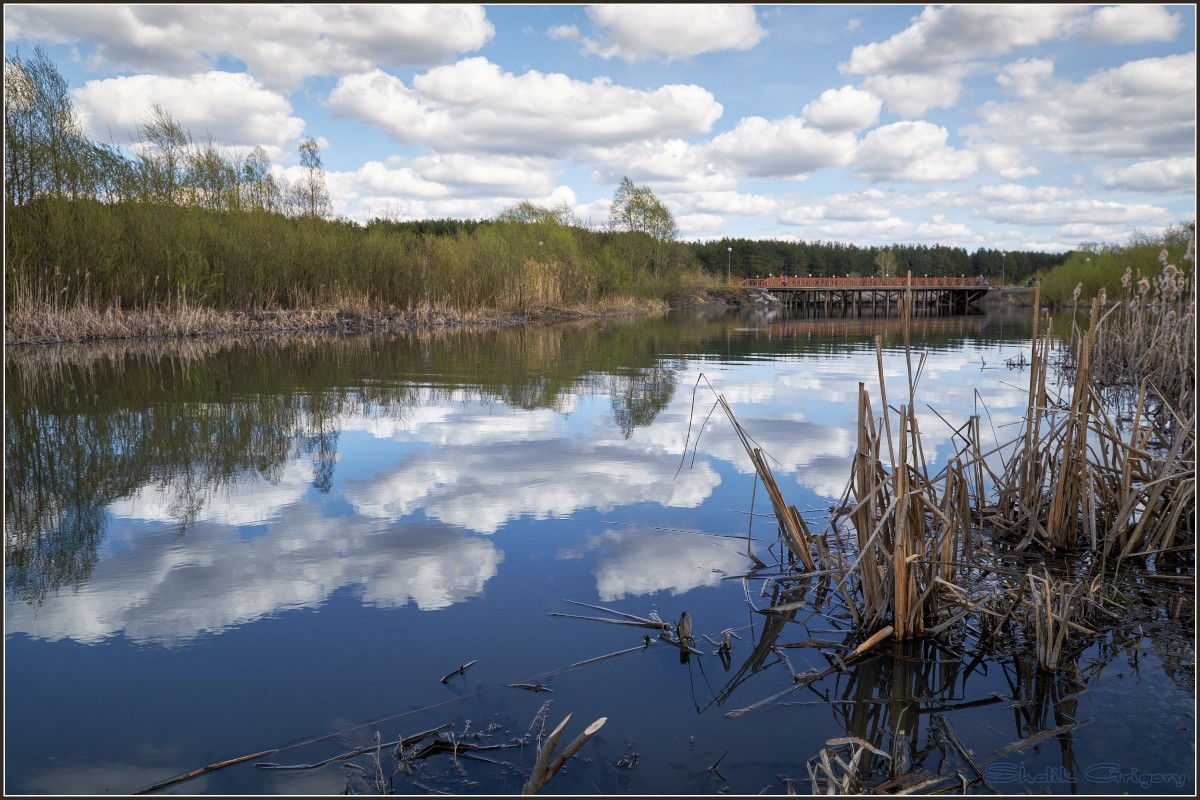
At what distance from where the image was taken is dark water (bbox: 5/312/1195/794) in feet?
9.12

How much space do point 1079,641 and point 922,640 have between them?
28.1 inches

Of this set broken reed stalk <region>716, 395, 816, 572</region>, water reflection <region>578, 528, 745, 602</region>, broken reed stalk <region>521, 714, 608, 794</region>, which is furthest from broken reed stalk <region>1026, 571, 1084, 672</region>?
broken reed stalk <region>521, 714, 608, 794</region>

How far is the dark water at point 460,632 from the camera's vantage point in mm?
2781

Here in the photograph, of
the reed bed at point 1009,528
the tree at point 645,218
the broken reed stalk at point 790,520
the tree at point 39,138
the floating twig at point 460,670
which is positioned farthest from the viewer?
the tree at point 645,218

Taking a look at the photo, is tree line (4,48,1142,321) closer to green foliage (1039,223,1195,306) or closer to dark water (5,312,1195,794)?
dark water (5,312,1195,794)

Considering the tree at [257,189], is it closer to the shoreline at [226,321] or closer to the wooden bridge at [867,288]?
the shoreline at [226,321]

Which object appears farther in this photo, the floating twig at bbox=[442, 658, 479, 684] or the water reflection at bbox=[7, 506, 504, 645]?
the water reflection at bbox=[7, 506, 504, 645]

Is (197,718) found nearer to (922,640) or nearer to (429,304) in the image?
(922,640)

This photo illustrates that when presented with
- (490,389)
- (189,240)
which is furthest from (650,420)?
(189,240)

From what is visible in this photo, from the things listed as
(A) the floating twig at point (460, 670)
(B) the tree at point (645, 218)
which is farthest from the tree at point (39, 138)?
(B) the tree at point (645, 218)

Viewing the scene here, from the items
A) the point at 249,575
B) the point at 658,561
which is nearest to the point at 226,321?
the point at 249,575

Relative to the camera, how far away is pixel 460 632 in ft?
12.3

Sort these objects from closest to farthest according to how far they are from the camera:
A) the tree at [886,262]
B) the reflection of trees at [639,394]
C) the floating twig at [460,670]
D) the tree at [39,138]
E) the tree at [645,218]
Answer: the floating twig at [460,670], the reflection of trees at [639,394], the tree at [39,138], the tree at [645,218], the tree at [886,262]

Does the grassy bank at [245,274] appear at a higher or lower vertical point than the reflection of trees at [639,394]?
higher
